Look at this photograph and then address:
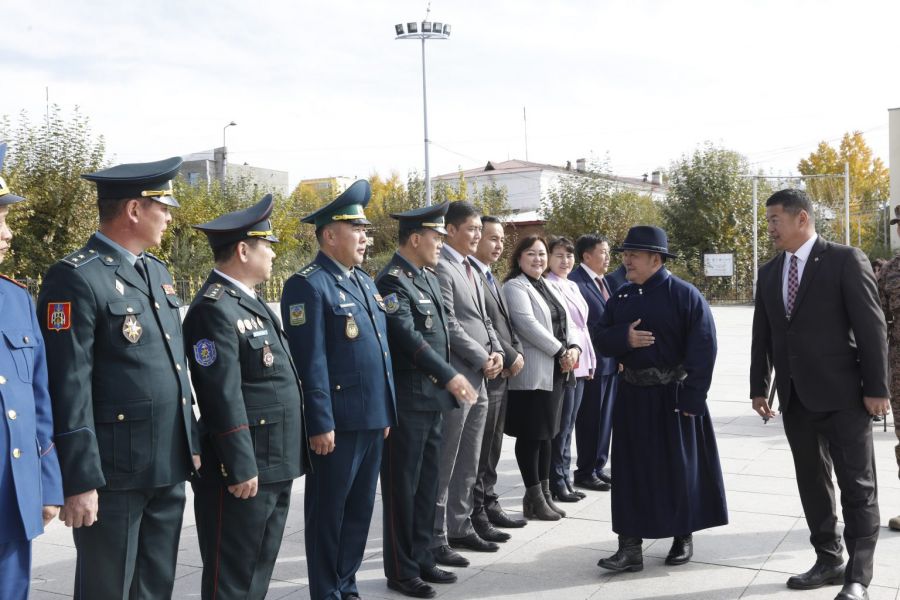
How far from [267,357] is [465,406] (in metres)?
1.73

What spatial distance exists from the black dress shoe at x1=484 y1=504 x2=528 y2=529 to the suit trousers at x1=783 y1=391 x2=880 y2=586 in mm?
1805

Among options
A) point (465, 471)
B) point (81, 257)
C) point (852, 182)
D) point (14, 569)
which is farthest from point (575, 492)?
point (852, 182)

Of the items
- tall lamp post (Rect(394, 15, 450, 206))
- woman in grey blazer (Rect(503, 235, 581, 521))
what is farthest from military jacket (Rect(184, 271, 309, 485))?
tall lamp post (Rect(394, 15, 450, 206))

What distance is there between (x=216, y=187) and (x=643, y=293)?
117ft

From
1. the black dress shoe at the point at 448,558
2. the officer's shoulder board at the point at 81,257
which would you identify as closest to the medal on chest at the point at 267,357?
the officer's shoulder board at the point at 81,257

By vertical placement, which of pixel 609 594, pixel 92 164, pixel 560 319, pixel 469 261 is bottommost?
pixel 609 594

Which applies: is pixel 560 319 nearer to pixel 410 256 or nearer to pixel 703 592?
pixel 410 256

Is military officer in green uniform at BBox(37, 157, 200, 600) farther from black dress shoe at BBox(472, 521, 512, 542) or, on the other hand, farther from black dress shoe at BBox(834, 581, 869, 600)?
black dress shoe at BBox(834, 581, 869, 600)

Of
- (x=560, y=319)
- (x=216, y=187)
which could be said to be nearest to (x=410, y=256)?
(x=560, y=319)

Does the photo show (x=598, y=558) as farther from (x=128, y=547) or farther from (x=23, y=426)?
(x=23, y=426)

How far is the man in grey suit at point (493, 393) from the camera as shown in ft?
18.0

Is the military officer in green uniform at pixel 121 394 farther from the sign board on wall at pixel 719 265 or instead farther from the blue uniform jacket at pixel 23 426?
the sign board on wall at pixel 719 265

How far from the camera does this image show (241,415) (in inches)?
134

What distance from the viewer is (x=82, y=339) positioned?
2924 millimetres
